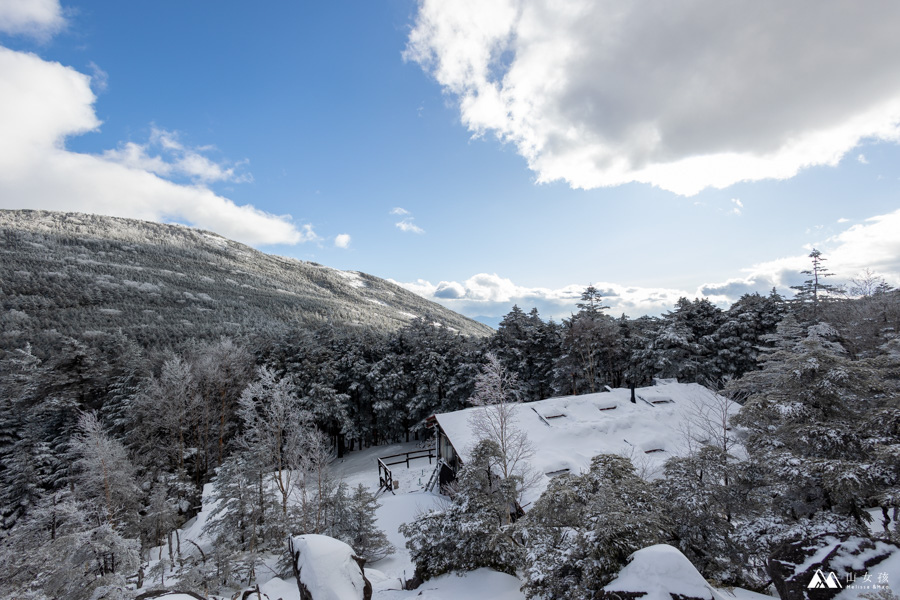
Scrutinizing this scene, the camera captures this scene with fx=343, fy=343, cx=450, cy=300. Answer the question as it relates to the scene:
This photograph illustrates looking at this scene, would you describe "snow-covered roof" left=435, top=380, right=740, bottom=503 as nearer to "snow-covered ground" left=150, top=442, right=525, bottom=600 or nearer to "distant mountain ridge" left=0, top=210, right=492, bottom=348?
"snow-covered ground" left=150, top=442, right=525, bottom=600

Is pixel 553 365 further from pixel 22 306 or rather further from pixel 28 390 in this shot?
pixel 22 306

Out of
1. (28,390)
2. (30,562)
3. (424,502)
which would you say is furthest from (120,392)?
(424,502)

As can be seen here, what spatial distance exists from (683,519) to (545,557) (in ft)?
10.5

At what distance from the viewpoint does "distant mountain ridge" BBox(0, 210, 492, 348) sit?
186 feet

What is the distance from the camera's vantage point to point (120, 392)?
87.7 ft

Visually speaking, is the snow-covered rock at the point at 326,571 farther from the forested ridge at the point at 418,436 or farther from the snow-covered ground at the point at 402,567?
the forested ridge at the point at 418,436

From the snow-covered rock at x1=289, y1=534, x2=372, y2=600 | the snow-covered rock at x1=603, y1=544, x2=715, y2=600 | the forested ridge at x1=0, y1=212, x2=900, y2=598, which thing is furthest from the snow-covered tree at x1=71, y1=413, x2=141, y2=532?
the snow-covered rock at x1=603, y1=544, x2=715, y2=600

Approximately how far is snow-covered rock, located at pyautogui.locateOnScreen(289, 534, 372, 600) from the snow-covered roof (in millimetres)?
10352

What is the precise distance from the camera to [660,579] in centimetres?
498

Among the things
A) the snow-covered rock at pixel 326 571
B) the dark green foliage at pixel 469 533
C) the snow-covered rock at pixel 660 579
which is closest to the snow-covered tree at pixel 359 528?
the dark green foliage at pixel 469 533

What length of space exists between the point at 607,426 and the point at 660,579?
16141mm

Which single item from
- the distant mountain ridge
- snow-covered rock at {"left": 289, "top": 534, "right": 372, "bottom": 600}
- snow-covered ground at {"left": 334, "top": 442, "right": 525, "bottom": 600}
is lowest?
snow-covered ground at {"left": 334, "top": 442, "right": 525, "bottom": 600}

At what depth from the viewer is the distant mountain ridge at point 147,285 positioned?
2227 inches

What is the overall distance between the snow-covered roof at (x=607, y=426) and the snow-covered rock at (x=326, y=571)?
1035cm
